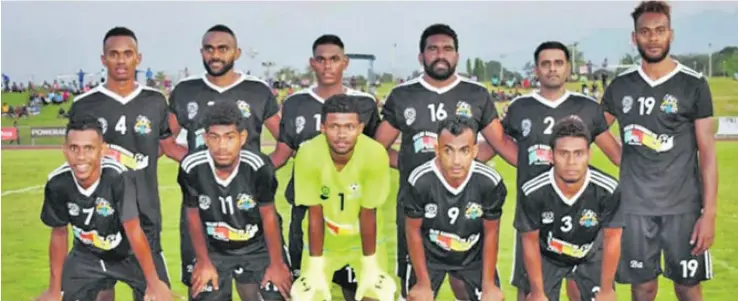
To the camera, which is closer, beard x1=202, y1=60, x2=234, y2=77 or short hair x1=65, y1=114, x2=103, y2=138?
short hair x1=65, y1=114, x2=103, y2=138

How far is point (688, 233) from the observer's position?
13.9ft

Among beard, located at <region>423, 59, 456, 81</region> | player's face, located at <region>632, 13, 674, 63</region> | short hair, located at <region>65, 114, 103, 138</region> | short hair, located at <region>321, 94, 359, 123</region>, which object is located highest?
player's face, located at <region>632, 13, 674, 63</region>

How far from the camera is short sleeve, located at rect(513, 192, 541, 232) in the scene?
395 cm

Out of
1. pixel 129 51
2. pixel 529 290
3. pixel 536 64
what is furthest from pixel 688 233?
pixel 129 51

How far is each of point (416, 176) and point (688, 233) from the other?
5.28ft

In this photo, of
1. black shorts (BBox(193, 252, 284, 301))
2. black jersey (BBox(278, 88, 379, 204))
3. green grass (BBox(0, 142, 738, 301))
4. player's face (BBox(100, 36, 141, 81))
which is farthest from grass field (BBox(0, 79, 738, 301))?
player's face (BBox(100, 36, 141, 81))

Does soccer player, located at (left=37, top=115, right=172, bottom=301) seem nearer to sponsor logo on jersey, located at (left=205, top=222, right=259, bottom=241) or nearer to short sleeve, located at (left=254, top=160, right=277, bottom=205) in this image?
sponsor logo on jersey, located at (left=205, top=222, right=259, bottom=241)

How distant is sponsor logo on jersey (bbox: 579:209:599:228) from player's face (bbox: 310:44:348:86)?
5.11ft

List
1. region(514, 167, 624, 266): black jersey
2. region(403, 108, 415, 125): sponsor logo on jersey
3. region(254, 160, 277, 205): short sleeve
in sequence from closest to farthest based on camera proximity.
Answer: region(514, 167, 624, 266): black jersey → region(254, 160, 277, 205): short sleeve → region(403, 108, 415, 125): sponsor logo on jersey

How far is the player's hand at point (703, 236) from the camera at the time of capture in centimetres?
420

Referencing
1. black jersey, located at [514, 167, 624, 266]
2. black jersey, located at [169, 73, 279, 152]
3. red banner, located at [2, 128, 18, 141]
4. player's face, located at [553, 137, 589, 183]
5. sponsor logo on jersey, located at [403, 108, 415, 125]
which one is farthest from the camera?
red banner, located at [2, 128, 18, 141]

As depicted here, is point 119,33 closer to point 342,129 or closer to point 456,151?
point 342,129

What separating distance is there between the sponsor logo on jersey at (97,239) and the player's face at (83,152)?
0.30 metres

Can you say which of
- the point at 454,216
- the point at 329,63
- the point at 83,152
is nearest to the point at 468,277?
the point at 454,216
